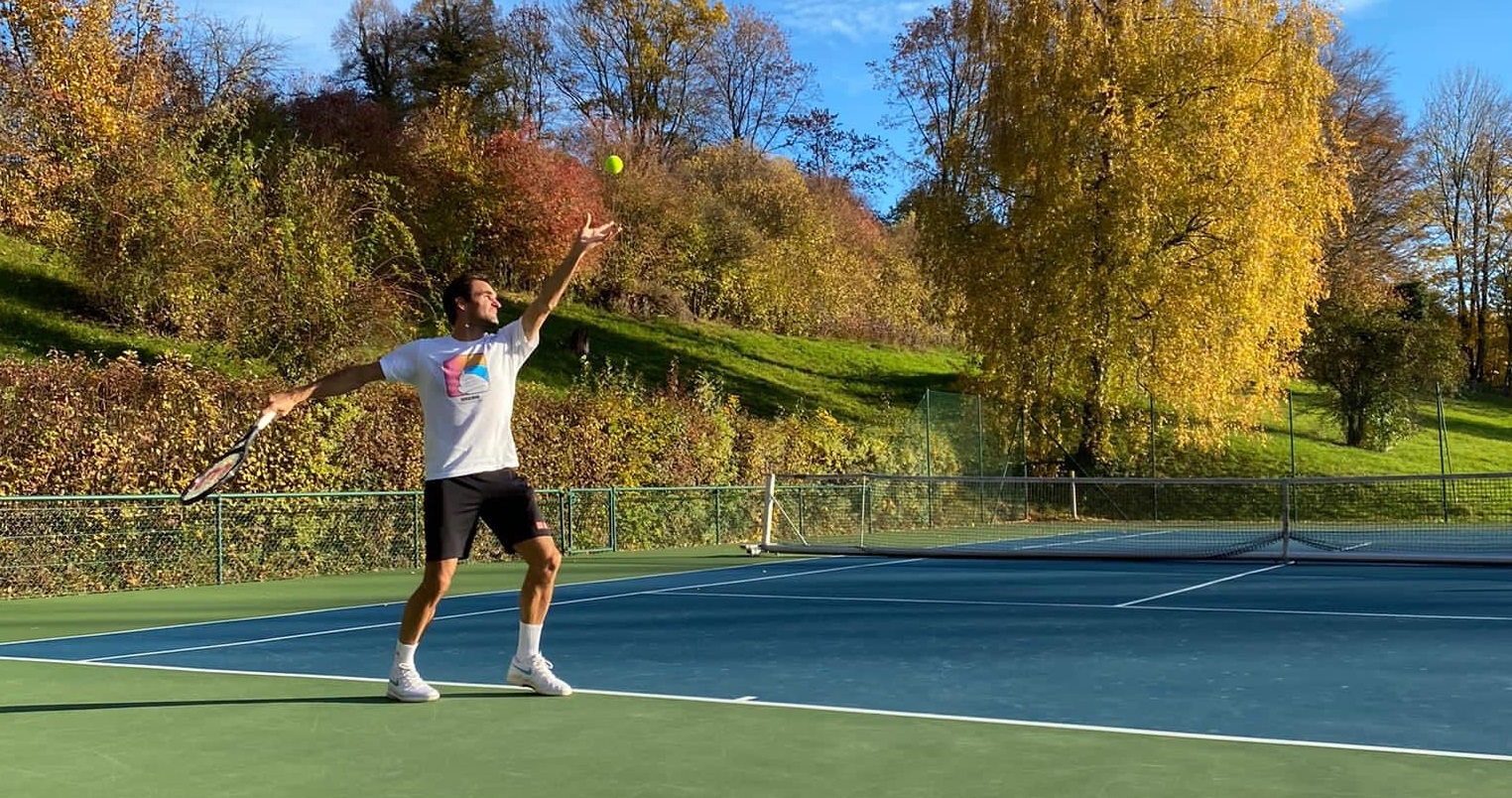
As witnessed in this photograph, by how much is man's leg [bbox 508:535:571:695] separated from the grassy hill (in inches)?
697

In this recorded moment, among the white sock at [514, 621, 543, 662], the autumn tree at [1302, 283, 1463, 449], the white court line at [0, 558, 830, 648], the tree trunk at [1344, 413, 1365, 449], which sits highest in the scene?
the autumn tree at [1302, 283, 1463, 449]

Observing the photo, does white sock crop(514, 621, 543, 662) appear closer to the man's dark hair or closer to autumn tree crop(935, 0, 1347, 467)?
the man's dark hair

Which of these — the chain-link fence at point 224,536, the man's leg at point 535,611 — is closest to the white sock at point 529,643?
the man's leg at point 535,611

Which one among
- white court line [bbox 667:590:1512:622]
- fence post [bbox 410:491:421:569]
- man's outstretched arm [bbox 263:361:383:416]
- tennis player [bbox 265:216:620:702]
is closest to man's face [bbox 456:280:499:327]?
tennis player [bbox 265:216:620:702]

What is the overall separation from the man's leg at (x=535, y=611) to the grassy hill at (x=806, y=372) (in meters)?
17.7

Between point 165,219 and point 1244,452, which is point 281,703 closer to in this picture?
point 165,219

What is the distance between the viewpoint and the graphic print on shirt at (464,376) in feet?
18.4

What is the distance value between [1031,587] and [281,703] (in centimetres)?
732

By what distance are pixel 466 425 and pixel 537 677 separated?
1157 mm

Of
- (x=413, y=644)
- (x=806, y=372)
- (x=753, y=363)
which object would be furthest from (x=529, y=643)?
(x=806, y=372)

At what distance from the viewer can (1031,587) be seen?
11.9 metres

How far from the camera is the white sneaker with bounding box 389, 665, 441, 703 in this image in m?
5.86

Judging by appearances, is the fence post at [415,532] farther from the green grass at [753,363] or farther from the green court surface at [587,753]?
the green grass at [753,363]

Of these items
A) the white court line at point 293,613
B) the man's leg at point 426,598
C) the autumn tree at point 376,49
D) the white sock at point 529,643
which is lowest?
the white court line at point 293,613
